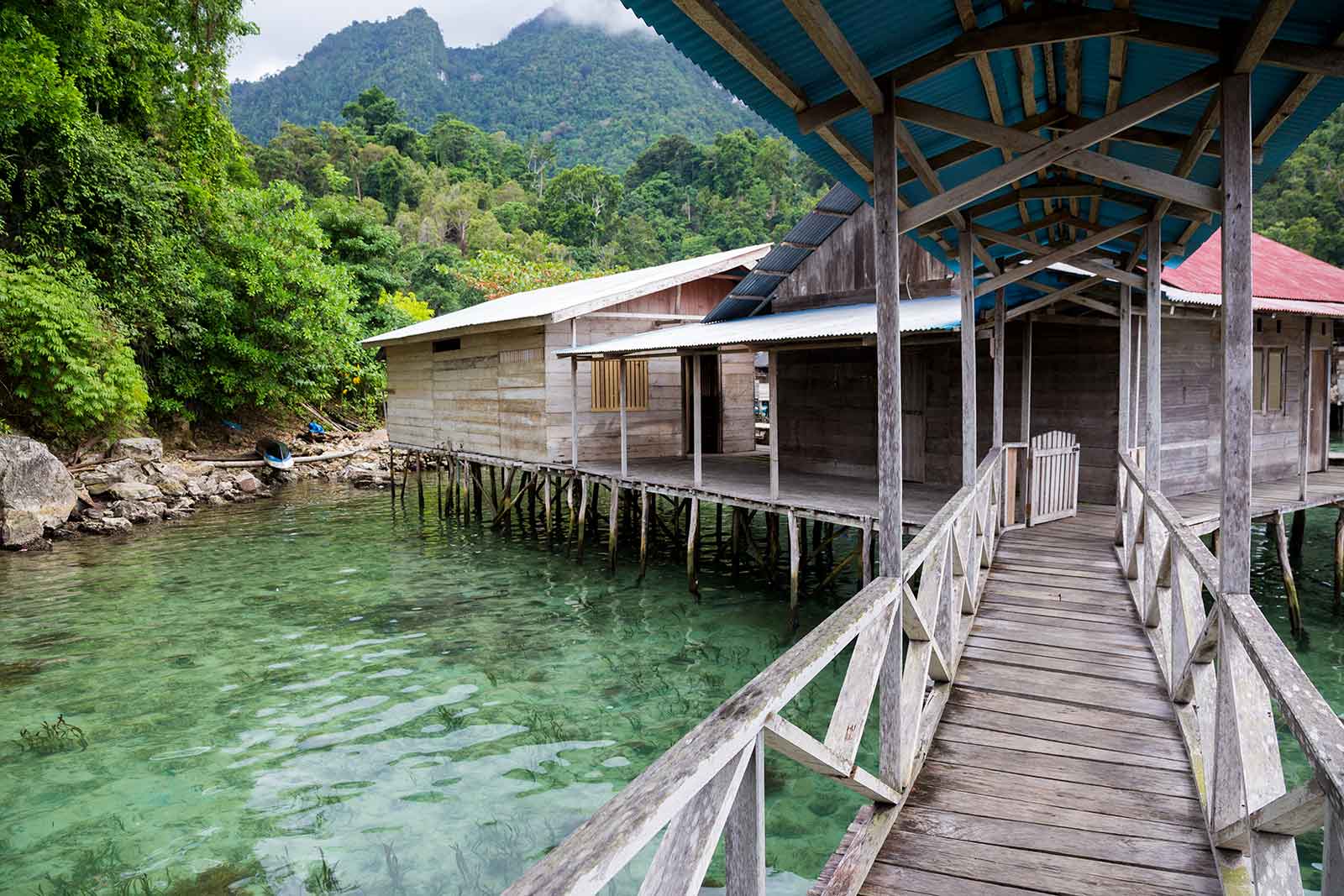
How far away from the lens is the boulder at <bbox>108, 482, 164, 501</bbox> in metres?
18.4

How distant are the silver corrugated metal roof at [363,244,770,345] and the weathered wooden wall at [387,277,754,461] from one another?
0.49 m

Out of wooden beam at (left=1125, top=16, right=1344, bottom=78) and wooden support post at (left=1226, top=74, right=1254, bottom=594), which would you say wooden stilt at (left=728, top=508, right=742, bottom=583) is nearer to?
wooden support post at (left=1226, top=74, right=1254, bottom=594)

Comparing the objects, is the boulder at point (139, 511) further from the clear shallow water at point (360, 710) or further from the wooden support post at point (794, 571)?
the wooden support post at point (794, 571)

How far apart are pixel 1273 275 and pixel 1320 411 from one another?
2.44 metres

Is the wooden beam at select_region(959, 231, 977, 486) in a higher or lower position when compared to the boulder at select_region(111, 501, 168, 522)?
higher

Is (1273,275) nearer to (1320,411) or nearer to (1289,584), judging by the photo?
(1320,411)

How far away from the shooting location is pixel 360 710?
7.76 meters

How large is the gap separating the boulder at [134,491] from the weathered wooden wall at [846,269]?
585 inches

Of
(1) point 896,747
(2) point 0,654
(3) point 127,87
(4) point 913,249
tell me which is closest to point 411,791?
(1) point 896,747

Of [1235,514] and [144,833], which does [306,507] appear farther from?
[1235,514]

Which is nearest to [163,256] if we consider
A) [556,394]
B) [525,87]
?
[556,394]

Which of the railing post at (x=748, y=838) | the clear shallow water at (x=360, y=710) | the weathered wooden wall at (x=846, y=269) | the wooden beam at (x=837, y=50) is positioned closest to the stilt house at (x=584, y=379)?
the weathered wooden wall at (x=846, y=269)

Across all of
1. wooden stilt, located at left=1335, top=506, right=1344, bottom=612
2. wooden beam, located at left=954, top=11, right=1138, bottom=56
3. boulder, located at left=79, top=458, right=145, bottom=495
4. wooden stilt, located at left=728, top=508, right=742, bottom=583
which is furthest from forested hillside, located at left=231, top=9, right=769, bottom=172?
wooden beam, located at left=954, top=11, right=1138, bottom=56

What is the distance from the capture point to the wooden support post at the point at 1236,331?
10.5 feet
